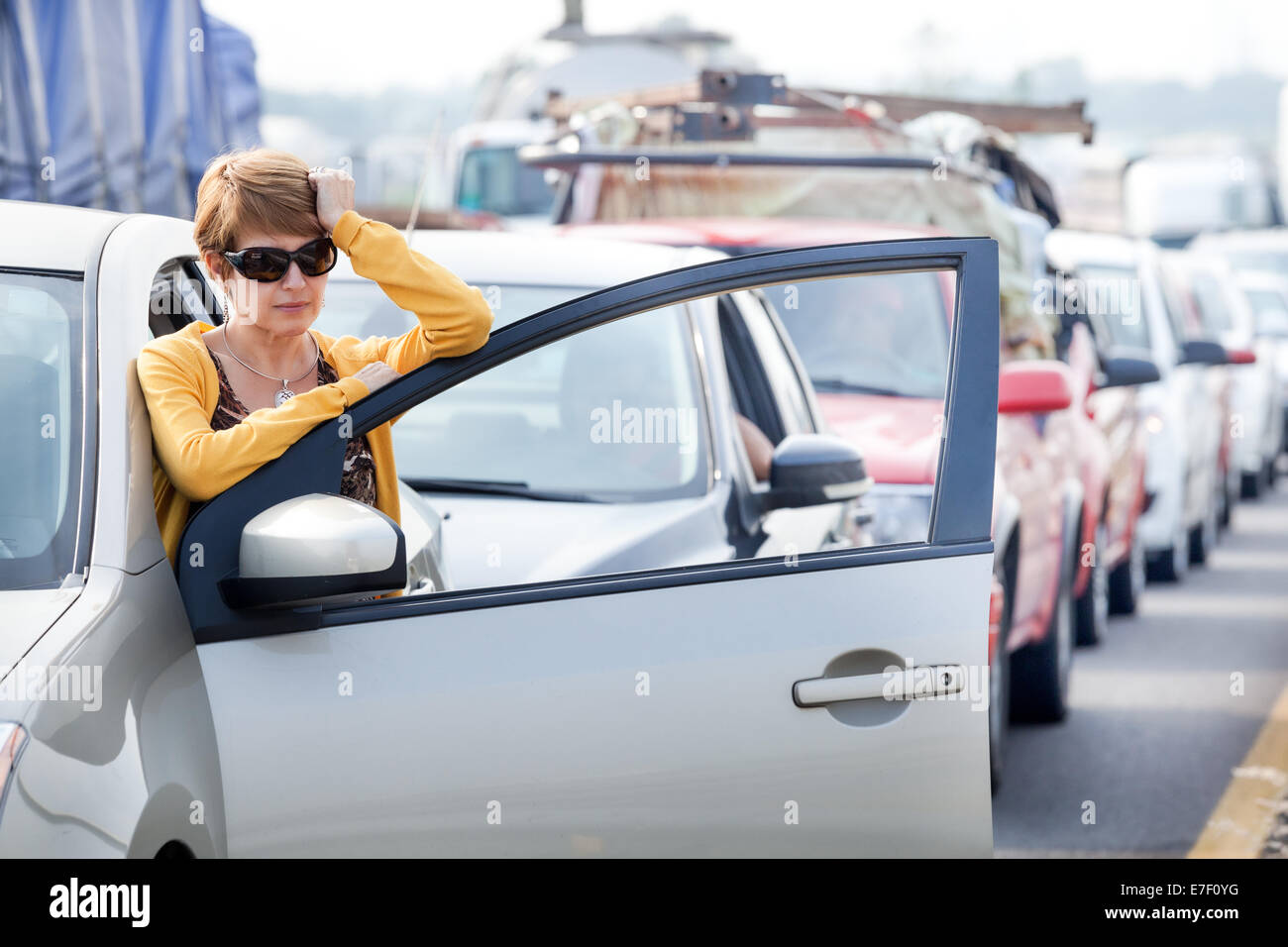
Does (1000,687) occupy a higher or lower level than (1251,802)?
higher

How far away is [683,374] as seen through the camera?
4566 millimetres

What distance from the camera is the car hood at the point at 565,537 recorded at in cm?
383

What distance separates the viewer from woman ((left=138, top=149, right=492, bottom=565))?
2586 millimetres

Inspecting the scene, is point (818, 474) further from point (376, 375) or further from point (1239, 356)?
point (1239, 356)

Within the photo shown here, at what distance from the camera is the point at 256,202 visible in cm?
271

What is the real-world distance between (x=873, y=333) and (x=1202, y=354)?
3594 mm

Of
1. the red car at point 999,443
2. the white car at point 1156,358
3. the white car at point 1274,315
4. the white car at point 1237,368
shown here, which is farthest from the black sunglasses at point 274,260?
the white car at point 1274,315

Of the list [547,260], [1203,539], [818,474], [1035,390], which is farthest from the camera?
[1203,539]

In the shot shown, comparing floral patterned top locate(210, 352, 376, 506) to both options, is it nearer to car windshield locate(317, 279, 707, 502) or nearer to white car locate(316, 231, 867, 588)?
white car locate(316, 231, 867, 588)

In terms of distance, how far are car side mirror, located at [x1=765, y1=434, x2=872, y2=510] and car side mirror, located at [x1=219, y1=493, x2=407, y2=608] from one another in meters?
1.55

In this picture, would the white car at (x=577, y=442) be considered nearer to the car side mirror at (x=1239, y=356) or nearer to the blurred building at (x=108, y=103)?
the blurred building at (x=108, y=103)

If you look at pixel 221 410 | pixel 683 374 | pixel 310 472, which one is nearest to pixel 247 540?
pixel 310 472

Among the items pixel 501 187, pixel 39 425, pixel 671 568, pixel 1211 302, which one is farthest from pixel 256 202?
pixel 501 187
